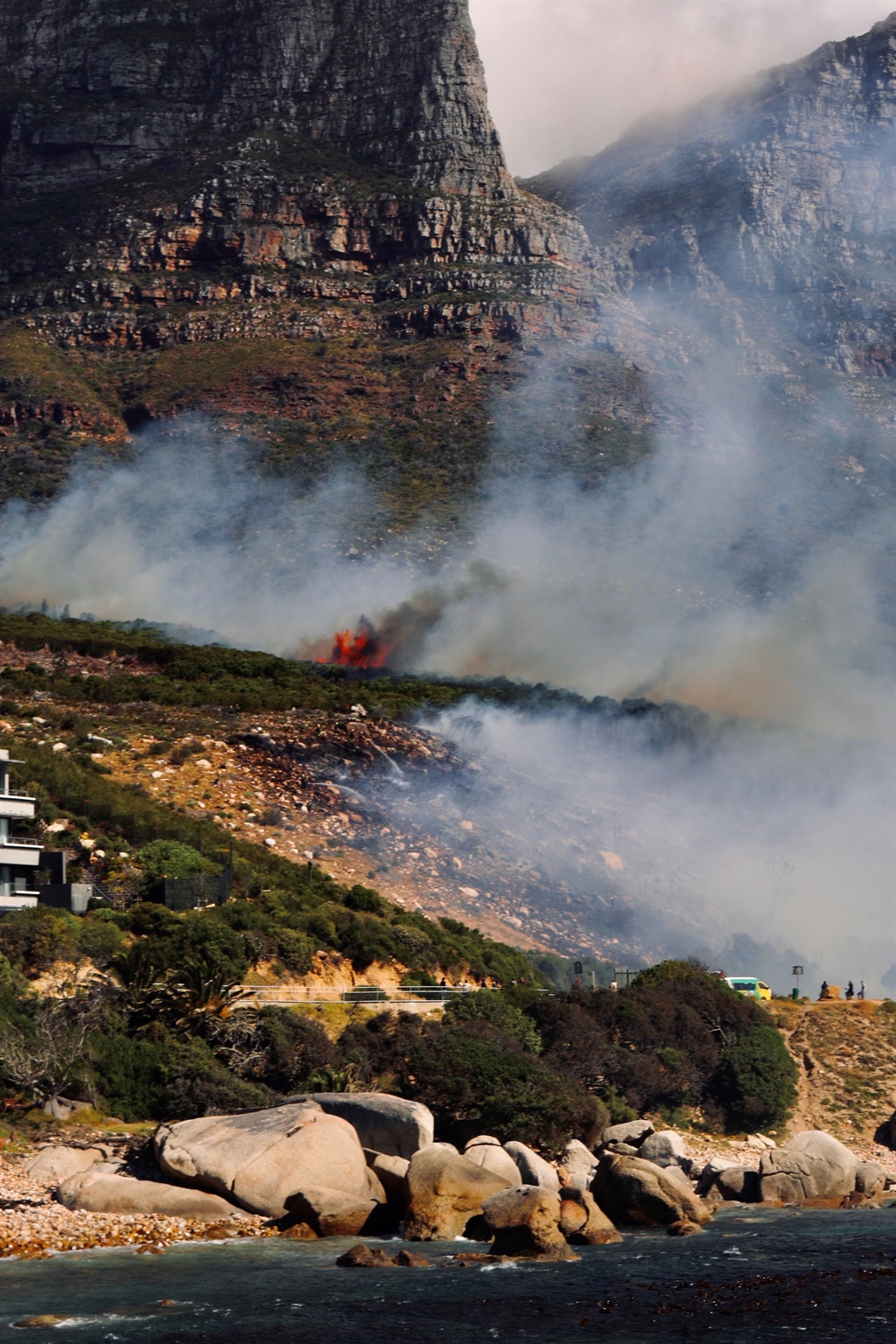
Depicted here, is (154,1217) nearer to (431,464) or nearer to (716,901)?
(716,901)

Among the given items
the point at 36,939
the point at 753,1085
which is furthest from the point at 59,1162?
Answer: the point at 753,1085

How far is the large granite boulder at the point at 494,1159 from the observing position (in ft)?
160

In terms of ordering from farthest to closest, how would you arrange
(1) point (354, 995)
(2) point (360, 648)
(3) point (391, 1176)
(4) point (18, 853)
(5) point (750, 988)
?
(2) point (360, 648) → (5) point (750, 988) → (4) point (18, 853) → (1) point (354, 995) → (3) point (391, 1176)

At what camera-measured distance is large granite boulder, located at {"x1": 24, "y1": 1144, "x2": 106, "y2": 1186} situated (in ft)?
152

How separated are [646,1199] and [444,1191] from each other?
7288 mm

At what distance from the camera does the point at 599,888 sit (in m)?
110

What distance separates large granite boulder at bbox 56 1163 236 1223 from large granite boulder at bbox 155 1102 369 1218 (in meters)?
0.57

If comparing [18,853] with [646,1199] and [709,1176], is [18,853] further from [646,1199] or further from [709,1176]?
[646,1199]

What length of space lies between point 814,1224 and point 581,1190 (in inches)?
328

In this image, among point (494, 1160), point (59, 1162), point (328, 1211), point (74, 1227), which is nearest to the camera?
point (74, 1227)

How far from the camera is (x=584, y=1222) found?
157 ft

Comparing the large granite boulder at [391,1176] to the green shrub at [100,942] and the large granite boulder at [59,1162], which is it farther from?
the green shrub at [100,942]

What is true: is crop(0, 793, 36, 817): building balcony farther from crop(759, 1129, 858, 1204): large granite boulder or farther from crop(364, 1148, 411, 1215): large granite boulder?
crop(759, 1129, 858, 1204): large granite boulder

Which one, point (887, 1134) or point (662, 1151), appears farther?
point (887, 1134)
